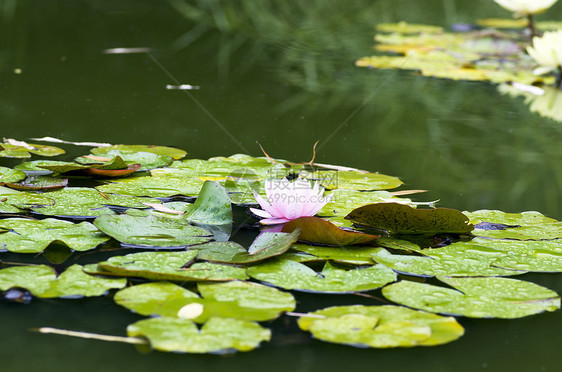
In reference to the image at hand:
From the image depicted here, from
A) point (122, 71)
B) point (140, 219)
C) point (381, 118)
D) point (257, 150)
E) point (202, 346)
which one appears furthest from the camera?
point (122, 71)

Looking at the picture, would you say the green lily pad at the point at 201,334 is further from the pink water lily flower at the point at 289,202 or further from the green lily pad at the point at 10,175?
the green lily pad at the point at 10,175

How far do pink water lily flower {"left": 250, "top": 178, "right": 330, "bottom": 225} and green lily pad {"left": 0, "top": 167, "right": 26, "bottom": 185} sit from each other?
60 cm

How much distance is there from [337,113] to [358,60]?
3.42ft

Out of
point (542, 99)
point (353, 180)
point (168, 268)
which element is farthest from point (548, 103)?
point (168, 268)

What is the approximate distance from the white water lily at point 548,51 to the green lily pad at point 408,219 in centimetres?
195

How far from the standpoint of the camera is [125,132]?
203 cm

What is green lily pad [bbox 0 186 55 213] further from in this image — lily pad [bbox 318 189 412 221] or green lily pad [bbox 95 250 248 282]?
lily pad [bbox 318 189 412 221]

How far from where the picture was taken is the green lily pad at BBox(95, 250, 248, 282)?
1012 mm

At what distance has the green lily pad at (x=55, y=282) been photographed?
977 millimetres

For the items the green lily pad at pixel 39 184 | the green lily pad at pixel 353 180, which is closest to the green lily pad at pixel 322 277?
the green lily pad at pixel 353 180

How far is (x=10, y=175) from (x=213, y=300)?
2.55 feet

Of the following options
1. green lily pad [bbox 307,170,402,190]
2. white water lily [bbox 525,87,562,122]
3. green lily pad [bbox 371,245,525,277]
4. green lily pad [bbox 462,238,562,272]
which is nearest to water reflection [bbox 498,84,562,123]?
white water lily [bbox 525,87,562,122]

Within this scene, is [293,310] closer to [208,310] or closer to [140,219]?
[208,310]

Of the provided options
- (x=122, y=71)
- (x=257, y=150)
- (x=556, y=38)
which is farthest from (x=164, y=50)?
(x=556, y=38)
